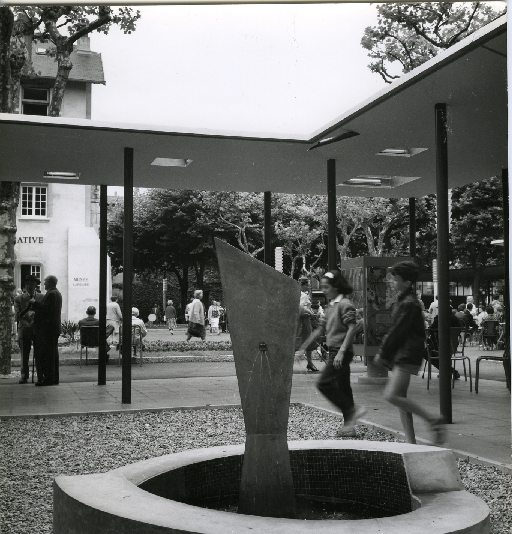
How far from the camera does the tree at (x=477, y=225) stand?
1109 centimetres

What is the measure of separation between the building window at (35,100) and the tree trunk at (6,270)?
4.50 metres

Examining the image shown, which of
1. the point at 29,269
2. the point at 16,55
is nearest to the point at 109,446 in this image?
the point at 16,55

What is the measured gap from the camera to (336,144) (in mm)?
10578

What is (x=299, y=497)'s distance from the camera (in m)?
4.83

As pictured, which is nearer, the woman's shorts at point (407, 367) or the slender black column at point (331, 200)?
the woman's shorts at point (407, 367)

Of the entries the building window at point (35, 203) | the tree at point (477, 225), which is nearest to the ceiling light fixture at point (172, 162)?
the tree at point (477, 225)

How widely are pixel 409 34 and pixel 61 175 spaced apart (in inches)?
370

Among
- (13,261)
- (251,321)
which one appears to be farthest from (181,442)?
(13,261)

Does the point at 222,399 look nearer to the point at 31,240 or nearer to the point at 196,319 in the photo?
the point at 196,319

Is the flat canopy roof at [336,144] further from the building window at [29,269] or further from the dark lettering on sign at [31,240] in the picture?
the dark lettering on sign at [31,240]

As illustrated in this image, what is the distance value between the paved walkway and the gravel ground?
0.42 metres

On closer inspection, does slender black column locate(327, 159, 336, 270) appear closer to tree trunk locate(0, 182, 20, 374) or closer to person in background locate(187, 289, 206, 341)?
tree trunk locate(0, 182, 20, 374)

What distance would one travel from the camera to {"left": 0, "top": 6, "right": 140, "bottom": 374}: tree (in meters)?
12.5

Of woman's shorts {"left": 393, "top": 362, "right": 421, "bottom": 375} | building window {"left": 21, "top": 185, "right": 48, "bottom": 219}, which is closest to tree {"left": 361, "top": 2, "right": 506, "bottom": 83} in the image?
woman's shorts {"left": 393, "top": 362, "right": 421, "bottom": 375}
